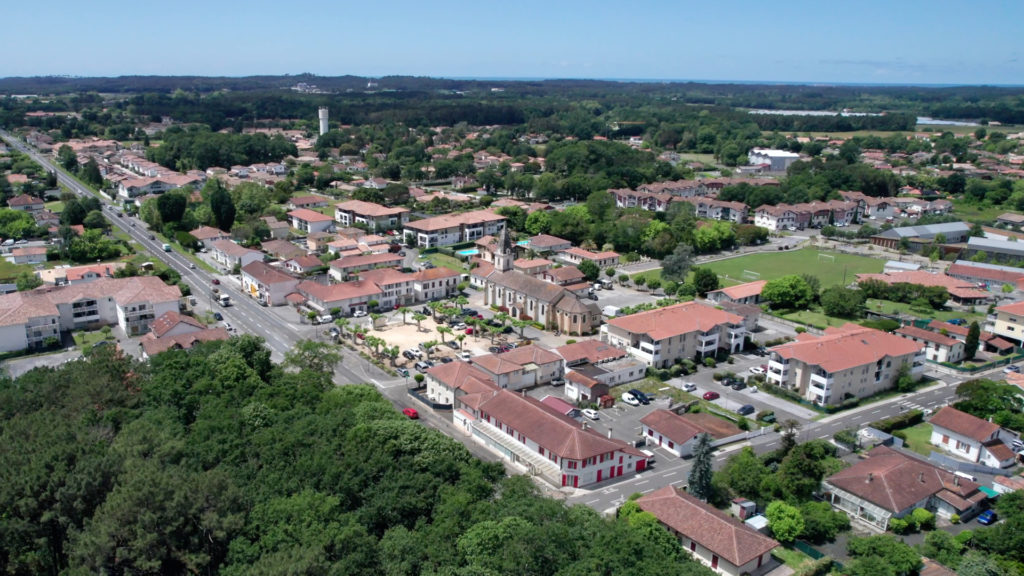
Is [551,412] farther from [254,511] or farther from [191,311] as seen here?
[191,311]

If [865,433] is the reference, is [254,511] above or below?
above

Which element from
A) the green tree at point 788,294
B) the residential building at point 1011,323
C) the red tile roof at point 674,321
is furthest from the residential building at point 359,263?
the residential building at point 1011,323

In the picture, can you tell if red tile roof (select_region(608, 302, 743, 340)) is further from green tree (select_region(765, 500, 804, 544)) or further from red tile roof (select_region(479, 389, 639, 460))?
green tree (select_region(765, 500, 804, 544))

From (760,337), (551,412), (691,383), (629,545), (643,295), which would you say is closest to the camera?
(629,545)

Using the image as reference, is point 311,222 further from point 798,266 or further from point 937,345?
point 937,345

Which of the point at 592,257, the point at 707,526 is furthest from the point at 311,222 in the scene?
the point at 707,526

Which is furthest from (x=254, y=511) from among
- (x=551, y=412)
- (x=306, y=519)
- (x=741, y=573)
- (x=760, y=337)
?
(x=760, y=337)
